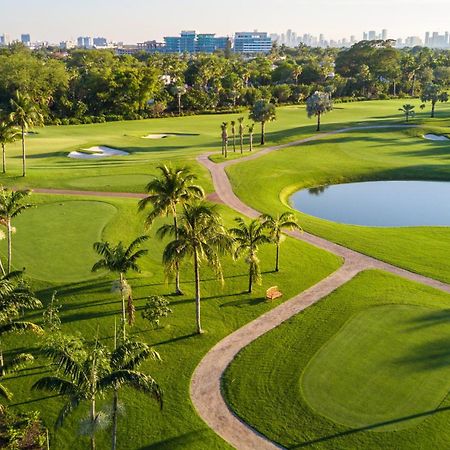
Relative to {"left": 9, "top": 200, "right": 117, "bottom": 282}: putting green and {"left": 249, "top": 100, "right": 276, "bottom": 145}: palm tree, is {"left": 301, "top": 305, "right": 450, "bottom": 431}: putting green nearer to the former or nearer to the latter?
{"left": 9, "top": 200, "right": 117, "bottom": 282}: putting green

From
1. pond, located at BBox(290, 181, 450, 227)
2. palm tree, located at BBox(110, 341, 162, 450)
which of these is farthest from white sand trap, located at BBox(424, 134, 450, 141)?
palm tree, located at BBox(110, 341, 162, 450)

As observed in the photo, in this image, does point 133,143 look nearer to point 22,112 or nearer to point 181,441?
point 22,112

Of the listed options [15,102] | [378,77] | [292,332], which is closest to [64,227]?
[15,102]

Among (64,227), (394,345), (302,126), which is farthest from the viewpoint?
(302,126)

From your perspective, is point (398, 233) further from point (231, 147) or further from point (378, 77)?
point (378, 77)

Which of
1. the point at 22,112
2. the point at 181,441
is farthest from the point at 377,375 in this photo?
the point at 22,112

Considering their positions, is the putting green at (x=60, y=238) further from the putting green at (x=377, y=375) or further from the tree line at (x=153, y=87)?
the tree line at (x=153, y=87)
